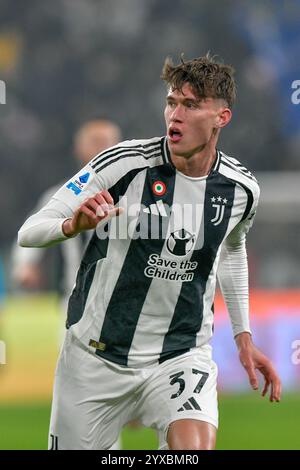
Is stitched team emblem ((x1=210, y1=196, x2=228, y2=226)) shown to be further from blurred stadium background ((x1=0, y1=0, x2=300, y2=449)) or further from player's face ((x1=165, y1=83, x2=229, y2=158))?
blurred stadium background ((x1=0, y1=0, x2=300, y2=449))

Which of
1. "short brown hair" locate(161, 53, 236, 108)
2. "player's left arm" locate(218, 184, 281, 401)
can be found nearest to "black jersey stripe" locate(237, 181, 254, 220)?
"player's left arm" locate(218, 184, 281, 401)

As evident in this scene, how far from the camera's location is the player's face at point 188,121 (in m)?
4.41

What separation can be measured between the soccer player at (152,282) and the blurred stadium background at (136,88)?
23.3 ft

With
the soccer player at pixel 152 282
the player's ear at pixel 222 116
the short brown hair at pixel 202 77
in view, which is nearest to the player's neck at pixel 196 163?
the soccer player at pixel 152 282

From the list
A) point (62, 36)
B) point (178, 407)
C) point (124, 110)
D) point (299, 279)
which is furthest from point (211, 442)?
point (62, 36)

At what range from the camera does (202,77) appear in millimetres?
4453

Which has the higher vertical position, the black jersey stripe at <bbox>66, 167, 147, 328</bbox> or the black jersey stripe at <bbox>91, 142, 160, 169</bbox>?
the black jersey stripe at <bbox>91, 142, 160, 169</bbox>

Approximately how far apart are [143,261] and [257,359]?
0.72 metres

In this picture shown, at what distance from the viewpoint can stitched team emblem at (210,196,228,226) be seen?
4.55 m

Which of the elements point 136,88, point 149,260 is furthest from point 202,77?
point 136,88

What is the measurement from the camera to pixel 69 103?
50.0 ft

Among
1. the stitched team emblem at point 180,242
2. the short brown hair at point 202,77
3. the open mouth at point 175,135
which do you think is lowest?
the stitched team emblem at point 180,242

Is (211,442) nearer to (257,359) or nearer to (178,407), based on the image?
(178,407)

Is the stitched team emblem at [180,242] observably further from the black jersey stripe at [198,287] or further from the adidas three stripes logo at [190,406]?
the adidas three stripes logo at [190,406]
